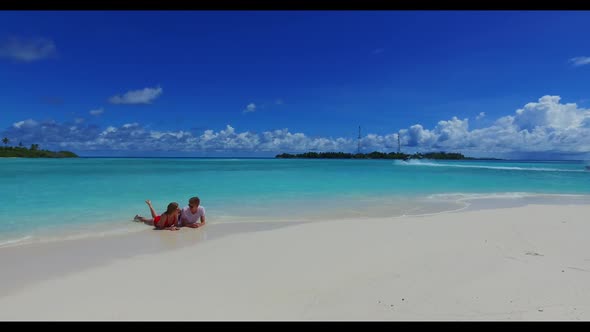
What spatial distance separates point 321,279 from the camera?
15.1 feet

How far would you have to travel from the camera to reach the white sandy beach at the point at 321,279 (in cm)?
368

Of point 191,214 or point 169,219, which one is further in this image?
point 191,214

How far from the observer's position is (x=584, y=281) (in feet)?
14.5

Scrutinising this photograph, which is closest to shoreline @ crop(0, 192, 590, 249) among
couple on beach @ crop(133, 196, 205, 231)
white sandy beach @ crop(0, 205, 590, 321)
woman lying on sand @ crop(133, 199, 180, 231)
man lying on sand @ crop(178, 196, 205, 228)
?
woman lying on sand @ crop(133, 199, 180, 231)

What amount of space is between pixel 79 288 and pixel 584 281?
660 centimetres

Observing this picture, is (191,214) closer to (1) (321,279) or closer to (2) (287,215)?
(2) (287,215)

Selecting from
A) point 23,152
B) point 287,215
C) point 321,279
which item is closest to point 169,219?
point 287,215

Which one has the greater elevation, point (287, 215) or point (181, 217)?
point (181, 217)

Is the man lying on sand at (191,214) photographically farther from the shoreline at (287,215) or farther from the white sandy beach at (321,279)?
the white sandy beach at (321,279)

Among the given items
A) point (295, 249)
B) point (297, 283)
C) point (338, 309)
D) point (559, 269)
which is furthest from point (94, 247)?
point (559, 269)

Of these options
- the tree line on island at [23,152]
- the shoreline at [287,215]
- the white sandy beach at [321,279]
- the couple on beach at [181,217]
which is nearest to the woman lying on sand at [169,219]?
the couple on beach at [181,217]
